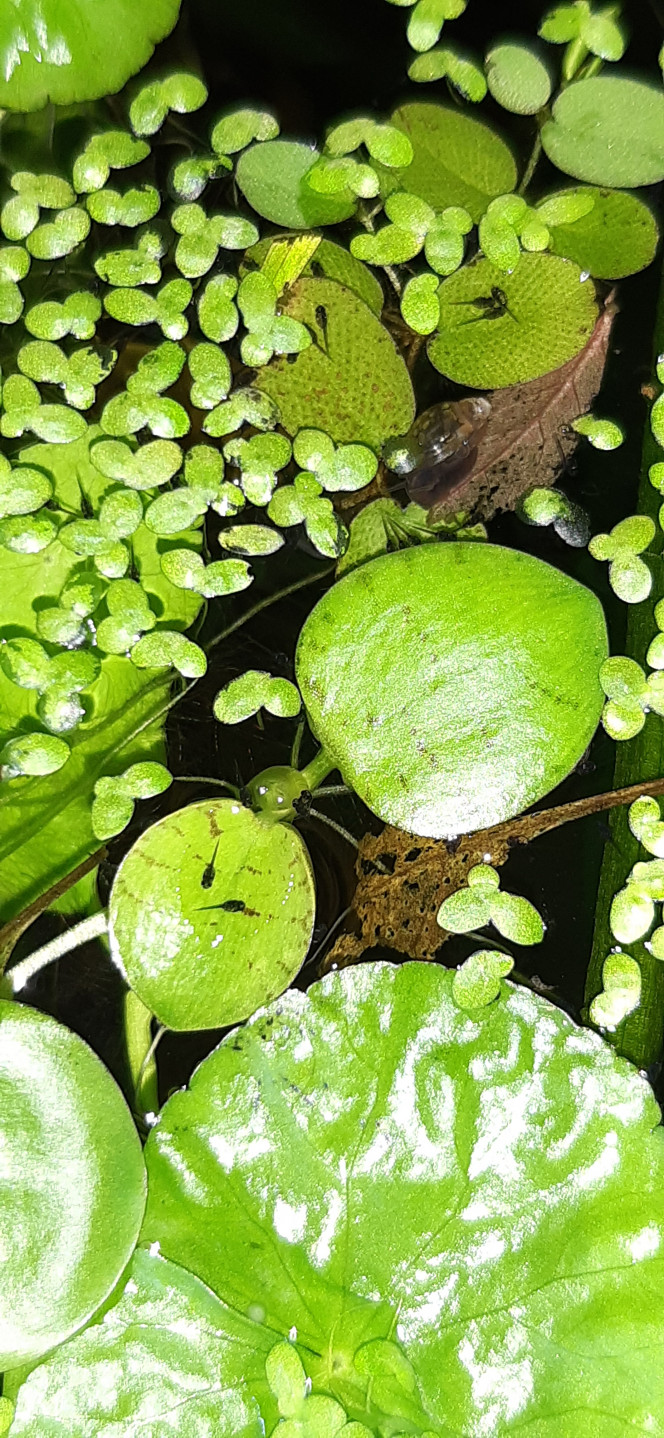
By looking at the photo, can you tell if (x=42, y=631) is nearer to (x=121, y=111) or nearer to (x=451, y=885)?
(x=451, y=885)

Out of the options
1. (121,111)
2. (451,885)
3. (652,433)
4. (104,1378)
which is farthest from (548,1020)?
(121,111)

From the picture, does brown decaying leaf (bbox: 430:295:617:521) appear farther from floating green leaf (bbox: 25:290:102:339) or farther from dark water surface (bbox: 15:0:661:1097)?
floating green leaf (bbox: 25:290:102:339)

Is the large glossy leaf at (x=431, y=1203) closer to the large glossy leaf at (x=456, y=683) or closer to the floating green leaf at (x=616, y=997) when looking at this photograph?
the floating green leaf at (x=616, y=997)

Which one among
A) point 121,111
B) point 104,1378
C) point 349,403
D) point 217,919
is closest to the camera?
point 104,1378

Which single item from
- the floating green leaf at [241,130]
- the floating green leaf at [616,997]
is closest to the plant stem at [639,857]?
the floating green leaf at [616,997]

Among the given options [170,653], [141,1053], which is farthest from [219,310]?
[141,1053]

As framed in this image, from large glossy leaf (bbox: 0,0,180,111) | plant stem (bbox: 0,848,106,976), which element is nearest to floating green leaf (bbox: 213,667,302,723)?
plant stem (bbox: 0,848,106,976)

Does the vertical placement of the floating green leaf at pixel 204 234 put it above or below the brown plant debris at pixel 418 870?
above
